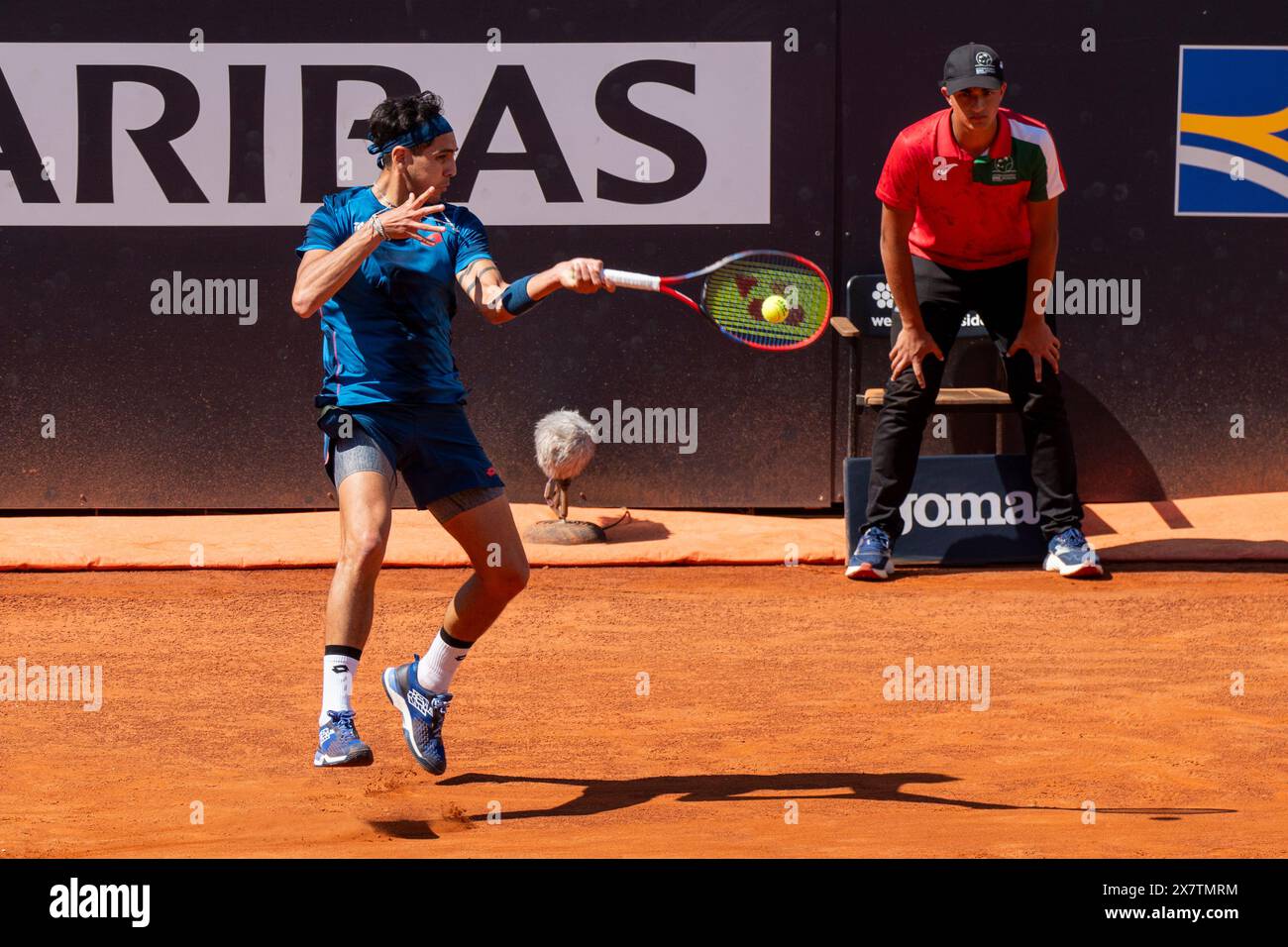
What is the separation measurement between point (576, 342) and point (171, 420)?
219cm

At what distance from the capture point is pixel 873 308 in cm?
891

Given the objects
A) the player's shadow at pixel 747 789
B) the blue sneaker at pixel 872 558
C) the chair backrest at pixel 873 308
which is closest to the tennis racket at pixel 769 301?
the player's shadow at pixel 747 789

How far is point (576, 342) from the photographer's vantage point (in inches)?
363

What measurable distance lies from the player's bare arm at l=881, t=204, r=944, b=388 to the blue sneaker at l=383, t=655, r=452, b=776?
3.26 metres

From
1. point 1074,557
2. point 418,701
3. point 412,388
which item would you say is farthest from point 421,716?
point 1074,557

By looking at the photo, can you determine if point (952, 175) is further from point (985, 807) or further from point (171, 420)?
point (171, 420)

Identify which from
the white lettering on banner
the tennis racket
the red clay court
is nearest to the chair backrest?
the white lettering on banner

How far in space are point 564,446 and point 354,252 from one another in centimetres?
405

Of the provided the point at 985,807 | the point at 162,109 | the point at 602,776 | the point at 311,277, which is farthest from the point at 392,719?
the point at 162,109

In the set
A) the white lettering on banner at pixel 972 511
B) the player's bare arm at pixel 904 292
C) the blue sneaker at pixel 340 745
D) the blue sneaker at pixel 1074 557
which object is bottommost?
the blue sneaker at pixel 340 745

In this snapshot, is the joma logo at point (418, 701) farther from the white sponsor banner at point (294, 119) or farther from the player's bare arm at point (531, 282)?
the white sponsor banner at point (294, 119)

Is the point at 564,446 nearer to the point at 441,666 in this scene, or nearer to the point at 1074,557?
the point at 1074,557

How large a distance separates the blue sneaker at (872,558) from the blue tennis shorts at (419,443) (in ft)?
10.9

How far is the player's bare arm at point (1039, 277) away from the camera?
748cm
